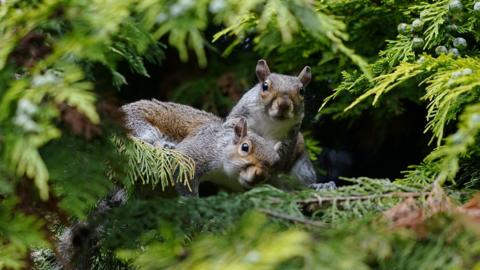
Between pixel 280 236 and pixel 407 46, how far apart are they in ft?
3.89

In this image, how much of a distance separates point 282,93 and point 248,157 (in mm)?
394

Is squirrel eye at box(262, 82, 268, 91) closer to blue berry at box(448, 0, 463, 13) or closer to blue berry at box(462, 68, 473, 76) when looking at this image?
blue berry at box(448, 0, 463, 13)

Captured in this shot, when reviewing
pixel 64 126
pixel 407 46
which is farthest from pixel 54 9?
pixel 407 46

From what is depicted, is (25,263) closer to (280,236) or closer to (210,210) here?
(210,210)

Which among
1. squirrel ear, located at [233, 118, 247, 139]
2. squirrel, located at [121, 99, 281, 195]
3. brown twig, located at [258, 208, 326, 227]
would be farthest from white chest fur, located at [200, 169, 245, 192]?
brown twig, located at [258, 208, 326, 227]

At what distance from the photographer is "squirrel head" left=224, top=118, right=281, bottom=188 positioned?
2.64 metres

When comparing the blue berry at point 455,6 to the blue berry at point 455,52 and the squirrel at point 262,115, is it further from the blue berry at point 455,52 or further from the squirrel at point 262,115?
the squirrel at point 262,115

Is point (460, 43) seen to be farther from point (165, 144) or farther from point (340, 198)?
point (165, 144)

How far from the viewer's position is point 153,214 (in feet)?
5.56

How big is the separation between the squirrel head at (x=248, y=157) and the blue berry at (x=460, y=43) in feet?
2.24

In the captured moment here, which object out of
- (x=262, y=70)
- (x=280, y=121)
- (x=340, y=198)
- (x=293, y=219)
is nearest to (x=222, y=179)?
(x=280, y=121)

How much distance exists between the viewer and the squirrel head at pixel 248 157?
2637 mm

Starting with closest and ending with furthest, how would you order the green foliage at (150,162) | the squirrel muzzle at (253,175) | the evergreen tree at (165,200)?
1. the evergreen tree at (165,200)
2. the green foliage at (150,162)
3. the squirrel muzzle at (253,175)

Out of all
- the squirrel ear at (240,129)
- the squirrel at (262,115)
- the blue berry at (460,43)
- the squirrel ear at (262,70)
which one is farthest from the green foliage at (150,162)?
the blue berry at (460,43)
